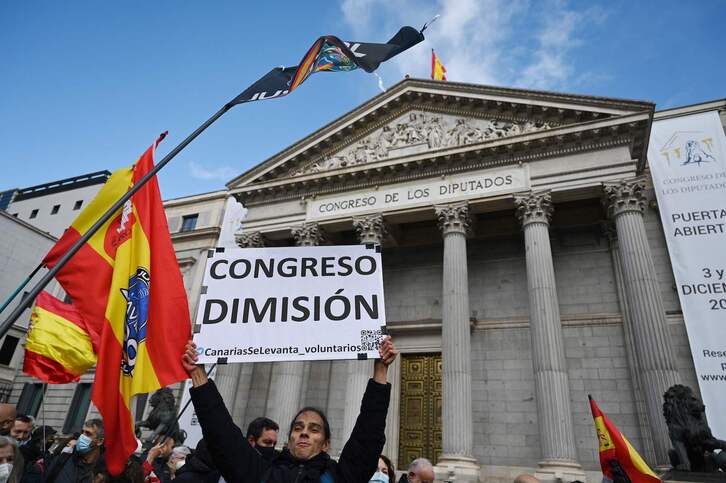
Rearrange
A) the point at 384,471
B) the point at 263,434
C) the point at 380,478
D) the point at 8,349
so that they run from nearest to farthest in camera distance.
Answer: the point at 263,434, the point at 380,478, the point at 384,471, the point at 8,349

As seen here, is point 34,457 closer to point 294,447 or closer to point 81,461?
point 81,461

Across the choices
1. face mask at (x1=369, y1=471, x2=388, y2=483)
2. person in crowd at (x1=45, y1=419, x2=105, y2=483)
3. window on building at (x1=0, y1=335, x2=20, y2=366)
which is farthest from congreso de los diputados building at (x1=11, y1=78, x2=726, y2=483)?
window on building at (x1=0, y1=335, x2=20, y2=366)

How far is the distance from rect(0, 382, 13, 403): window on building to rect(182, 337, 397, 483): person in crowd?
34.2 m

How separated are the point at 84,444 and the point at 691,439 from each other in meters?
9.79

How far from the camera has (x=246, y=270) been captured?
442 cm

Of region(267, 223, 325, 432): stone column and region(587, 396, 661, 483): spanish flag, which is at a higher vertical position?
region(267, 223, 325, 432): stone column

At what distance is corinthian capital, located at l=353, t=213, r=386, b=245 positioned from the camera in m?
18.1

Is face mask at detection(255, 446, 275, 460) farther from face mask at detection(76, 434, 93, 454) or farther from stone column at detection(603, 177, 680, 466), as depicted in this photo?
stone column at detection(603, 177, 680, 466)

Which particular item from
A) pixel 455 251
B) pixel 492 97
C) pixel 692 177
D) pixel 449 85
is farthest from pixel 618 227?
pixel 449 85

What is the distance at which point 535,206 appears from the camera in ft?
52.6

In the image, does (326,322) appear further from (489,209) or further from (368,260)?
(489,209)

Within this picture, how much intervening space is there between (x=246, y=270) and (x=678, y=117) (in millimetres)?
19072

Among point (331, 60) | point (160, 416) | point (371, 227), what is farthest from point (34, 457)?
point (371, 227)

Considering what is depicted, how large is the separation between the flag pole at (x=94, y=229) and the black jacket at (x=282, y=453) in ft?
7.00
